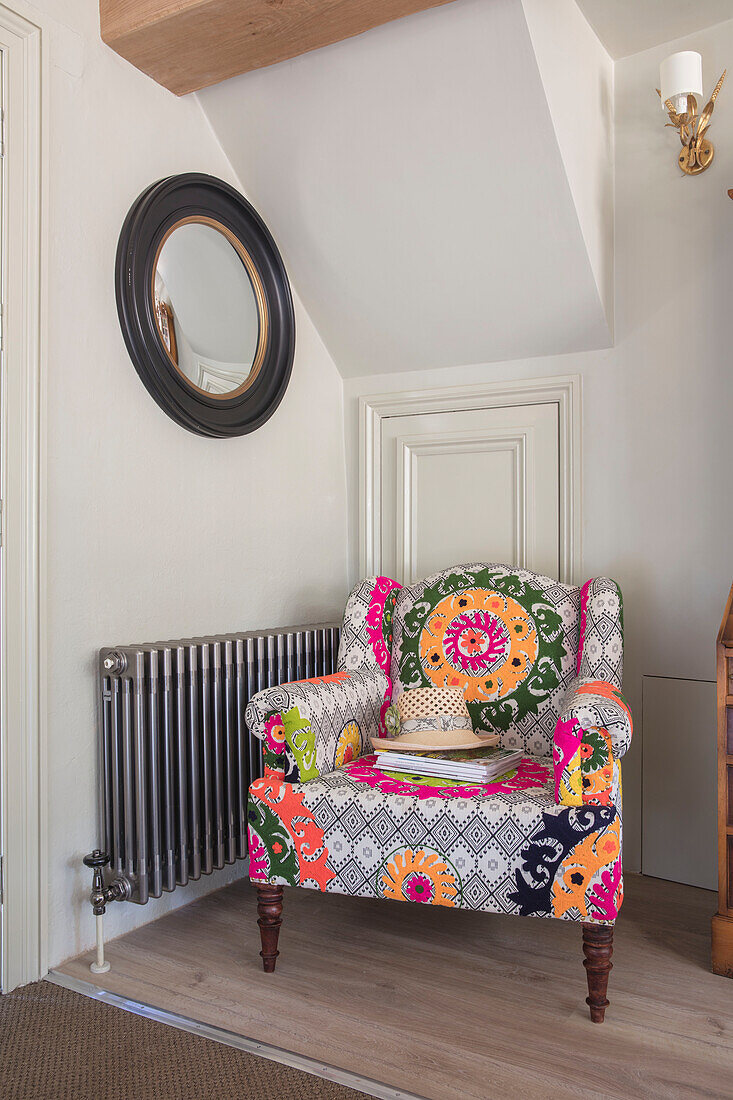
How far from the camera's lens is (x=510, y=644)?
2.30 m

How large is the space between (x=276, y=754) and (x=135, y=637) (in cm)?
54

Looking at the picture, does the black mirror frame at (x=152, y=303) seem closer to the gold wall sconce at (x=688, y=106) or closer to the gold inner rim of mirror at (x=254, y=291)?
the gold inner rim of mirror at (x=254, y=291)

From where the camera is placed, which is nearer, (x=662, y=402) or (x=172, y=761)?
(x=172, y=761)

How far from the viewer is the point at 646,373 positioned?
2.56 m

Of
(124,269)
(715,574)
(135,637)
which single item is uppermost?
(124,269)

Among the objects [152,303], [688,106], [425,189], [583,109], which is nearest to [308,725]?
[152,303]

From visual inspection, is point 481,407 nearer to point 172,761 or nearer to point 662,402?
point 662,402

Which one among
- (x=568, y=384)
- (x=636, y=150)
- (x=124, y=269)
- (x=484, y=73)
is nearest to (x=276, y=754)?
(x=124, y=269)

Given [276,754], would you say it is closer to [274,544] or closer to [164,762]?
[164,762]

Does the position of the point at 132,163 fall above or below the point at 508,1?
below

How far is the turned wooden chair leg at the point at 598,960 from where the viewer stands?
1.66 m

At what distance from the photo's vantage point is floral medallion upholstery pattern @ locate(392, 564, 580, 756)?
7.38 feet

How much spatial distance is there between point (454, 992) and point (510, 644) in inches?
34.6

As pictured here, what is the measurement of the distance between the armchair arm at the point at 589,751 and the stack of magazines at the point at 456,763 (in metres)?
0.20
